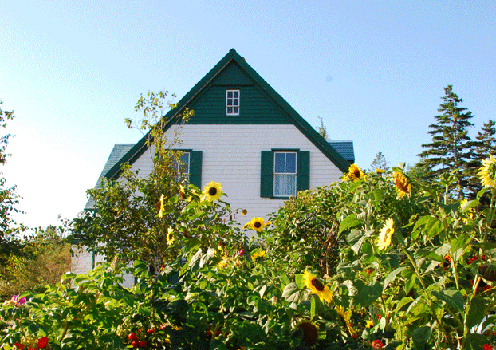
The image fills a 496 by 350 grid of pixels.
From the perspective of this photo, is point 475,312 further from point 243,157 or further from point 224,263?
A: point 243,157

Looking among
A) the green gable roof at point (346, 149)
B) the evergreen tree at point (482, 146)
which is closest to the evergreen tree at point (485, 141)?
the evergreen tree at point (482, 146)

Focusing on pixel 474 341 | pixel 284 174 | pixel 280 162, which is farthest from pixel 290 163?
pixel 474 341

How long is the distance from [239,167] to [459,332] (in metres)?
10.4

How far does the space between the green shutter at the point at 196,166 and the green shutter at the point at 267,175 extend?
5.28ft

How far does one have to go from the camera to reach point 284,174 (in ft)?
40.4

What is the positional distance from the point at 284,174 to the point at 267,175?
17.3 inches

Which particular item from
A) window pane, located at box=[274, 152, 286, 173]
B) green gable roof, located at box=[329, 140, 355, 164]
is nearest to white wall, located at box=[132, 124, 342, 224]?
window pane, located at box=[274, 152, 286, 173]

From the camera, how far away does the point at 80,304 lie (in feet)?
7.47

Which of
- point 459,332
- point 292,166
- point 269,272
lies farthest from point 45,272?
point 459,332

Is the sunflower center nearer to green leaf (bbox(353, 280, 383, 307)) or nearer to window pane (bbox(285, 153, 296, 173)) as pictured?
green leaf (bbox(353, 280, 383, 307))

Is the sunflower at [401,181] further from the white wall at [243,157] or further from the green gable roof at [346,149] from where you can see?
the green gable roof at [346,149]

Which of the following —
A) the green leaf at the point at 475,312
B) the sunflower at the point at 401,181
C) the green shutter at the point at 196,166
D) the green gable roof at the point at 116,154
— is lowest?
the green leaf at the point at 475,312

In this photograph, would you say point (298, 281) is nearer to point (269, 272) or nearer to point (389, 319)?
point (269, 272)

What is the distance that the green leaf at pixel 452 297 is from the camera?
1826mm
